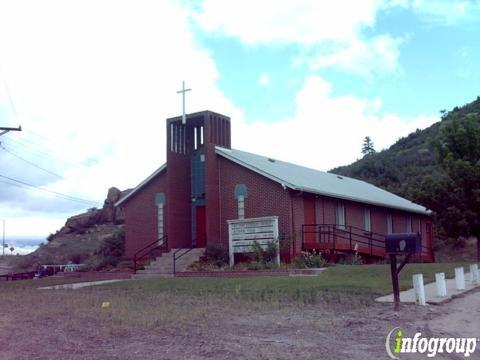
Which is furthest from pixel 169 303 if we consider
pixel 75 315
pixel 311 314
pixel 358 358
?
pixel 358 358

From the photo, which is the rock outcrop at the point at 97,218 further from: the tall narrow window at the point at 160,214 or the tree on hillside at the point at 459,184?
the tree on hillside at the point at 459,184

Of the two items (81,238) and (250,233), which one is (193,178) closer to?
(250,233)

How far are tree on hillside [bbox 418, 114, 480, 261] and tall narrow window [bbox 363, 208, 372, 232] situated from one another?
23.6ft

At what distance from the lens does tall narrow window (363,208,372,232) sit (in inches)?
1296

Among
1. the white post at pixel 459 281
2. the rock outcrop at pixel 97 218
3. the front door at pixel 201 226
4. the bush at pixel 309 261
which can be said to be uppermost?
the rock outcrop at pixel 97 218

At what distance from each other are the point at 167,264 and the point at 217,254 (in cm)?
232

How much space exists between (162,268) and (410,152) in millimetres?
55124

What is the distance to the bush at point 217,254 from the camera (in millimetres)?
26828

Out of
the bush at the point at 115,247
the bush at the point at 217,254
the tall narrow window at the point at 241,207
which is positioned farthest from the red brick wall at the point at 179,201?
the bush at the point at 115,247

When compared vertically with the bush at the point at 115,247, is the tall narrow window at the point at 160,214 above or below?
above

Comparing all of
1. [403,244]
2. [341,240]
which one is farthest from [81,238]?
[403,244]

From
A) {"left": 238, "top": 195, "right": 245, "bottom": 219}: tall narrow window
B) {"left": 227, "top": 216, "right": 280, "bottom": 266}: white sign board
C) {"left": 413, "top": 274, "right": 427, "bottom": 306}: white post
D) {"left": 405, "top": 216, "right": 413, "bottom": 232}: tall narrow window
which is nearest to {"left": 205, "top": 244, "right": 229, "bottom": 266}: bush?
{"left": 227, "top": 216, "right": 280, "bottom": 266}: white sign board

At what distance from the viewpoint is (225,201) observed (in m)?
28.9

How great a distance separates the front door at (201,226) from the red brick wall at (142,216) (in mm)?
2114
